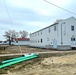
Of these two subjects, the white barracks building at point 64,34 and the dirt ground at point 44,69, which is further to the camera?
the white barracks building at point 64,34

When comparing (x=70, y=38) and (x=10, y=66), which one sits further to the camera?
(x=70, y=38)

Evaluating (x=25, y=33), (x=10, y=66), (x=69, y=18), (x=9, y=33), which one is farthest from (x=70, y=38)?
(x=25, y=33)

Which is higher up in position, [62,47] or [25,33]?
[25,33]

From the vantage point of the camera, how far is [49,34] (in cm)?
4150

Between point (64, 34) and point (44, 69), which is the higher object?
point (64, 34)

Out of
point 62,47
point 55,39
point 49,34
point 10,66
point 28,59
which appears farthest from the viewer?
point 49,34

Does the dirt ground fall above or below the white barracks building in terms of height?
A: below

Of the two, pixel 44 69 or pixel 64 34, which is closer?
pixel 44 69

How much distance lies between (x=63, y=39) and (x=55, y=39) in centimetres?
253

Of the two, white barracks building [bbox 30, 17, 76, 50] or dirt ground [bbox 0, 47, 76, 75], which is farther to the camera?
white barracks building [bbox 30, 17, 76, 50]

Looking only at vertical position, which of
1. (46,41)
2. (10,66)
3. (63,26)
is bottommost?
(10,66)

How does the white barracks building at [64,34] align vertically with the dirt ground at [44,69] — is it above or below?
above

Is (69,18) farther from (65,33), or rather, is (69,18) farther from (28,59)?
(28,59)

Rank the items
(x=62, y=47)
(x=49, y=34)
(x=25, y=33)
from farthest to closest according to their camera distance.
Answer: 1. (x=25, y=33)
2. (x=49, y=34)
3. (x=62, y=47)
